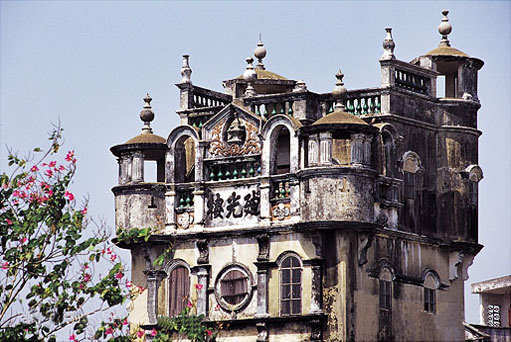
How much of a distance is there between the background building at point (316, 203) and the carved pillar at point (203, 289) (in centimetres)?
4

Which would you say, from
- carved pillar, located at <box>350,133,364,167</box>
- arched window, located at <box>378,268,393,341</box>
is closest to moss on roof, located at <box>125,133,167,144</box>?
carved pillar, located at <box>350,133,364,167</box>

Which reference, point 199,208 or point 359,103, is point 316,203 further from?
point 199,208

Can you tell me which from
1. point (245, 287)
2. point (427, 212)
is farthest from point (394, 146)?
point (245, 287)

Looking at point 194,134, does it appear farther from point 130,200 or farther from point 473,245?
point 473,245

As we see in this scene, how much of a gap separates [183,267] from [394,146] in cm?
788

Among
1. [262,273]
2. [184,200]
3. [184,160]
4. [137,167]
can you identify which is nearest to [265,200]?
[262,273]

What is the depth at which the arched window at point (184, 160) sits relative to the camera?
197 feet

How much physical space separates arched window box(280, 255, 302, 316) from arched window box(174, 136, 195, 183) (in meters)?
5.12

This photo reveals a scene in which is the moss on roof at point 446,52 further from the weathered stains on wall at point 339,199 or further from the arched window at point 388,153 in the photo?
the weathered stains on wall at point 339,199

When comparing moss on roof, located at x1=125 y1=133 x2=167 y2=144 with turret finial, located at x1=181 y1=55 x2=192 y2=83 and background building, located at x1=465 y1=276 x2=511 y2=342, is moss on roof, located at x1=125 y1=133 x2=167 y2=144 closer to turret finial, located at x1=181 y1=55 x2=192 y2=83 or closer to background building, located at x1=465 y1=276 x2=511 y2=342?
turret finial, located at x1=181 y1=55 x2=192 y2=83

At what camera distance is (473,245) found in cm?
6025

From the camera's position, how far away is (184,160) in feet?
198

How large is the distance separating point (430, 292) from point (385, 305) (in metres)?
2.76

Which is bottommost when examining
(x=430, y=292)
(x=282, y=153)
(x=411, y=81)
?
(x=430, y=292)
